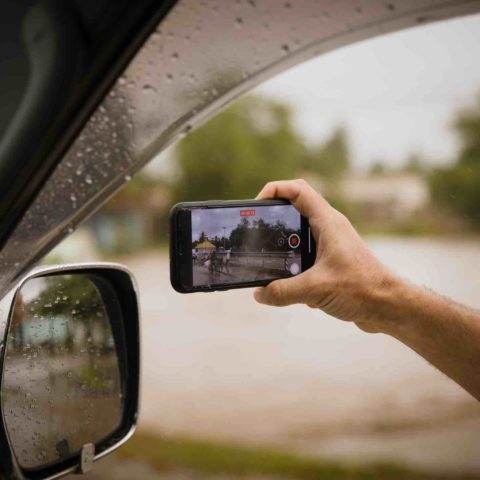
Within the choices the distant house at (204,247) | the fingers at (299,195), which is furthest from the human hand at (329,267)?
the distant house at (204,247)

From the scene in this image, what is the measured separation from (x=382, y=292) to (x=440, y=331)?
166 mm

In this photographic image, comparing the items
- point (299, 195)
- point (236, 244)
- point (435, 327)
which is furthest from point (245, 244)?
point (435, 327)

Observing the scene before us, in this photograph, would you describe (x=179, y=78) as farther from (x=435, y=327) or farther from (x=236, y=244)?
(x=435, y=327)

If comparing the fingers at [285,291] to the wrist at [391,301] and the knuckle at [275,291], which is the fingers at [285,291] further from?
the wrist at [391,301]

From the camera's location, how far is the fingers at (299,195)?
1161 millimetres

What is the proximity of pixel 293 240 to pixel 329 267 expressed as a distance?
0.29 ft

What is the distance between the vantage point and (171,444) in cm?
464

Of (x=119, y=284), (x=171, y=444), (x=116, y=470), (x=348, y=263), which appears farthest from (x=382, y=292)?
(x=171, y=444)

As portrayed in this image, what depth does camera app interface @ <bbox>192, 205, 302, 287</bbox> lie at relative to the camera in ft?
3.54

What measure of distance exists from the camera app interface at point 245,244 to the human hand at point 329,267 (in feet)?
0.10

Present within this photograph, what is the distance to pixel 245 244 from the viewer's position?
1146mm

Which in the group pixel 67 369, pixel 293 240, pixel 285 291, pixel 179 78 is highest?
pixel 179 78

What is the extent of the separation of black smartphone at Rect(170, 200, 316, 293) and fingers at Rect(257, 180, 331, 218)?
17 millimetres

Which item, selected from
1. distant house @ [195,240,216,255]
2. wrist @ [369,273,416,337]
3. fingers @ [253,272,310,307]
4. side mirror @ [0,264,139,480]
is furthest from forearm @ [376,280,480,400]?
side mirror @ [0,264,139,480]
